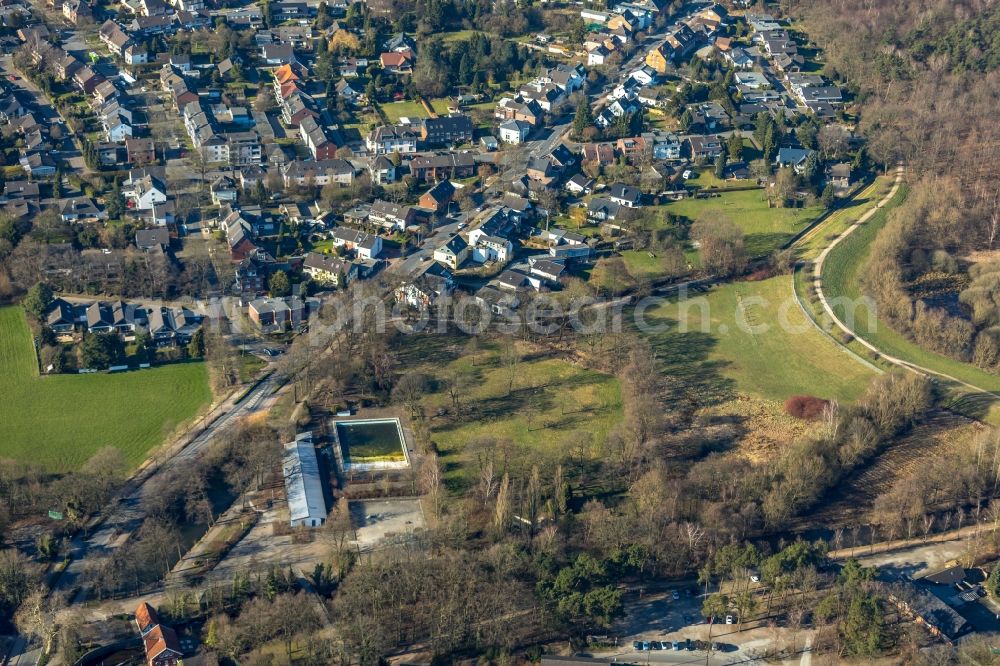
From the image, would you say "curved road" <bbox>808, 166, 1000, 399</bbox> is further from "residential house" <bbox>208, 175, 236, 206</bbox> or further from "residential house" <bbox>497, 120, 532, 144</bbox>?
"residential house" <bbox>208, 175, 236, 206</bbox>

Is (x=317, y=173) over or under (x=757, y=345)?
over

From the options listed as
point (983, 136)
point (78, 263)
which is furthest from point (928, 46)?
point (78, 263)

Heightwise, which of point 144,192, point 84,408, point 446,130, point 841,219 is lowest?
point 84,408

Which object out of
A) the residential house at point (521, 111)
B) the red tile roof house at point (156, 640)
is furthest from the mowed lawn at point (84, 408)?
the residential house at point (521, 111)

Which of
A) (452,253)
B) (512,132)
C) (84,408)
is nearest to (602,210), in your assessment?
(452,253)

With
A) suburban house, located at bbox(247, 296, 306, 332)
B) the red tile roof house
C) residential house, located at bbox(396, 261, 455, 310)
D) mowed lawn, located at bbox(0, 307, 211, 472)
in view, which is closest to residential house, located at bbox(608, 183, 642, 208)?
residential house, located at bbox(396, 261, 455, 310)

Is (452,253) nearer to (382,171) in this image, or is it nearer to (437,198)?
(437,198)

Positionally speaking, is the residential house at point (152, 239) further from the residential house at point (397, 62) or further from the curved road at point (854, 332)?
the curved road at point (854, 332)
